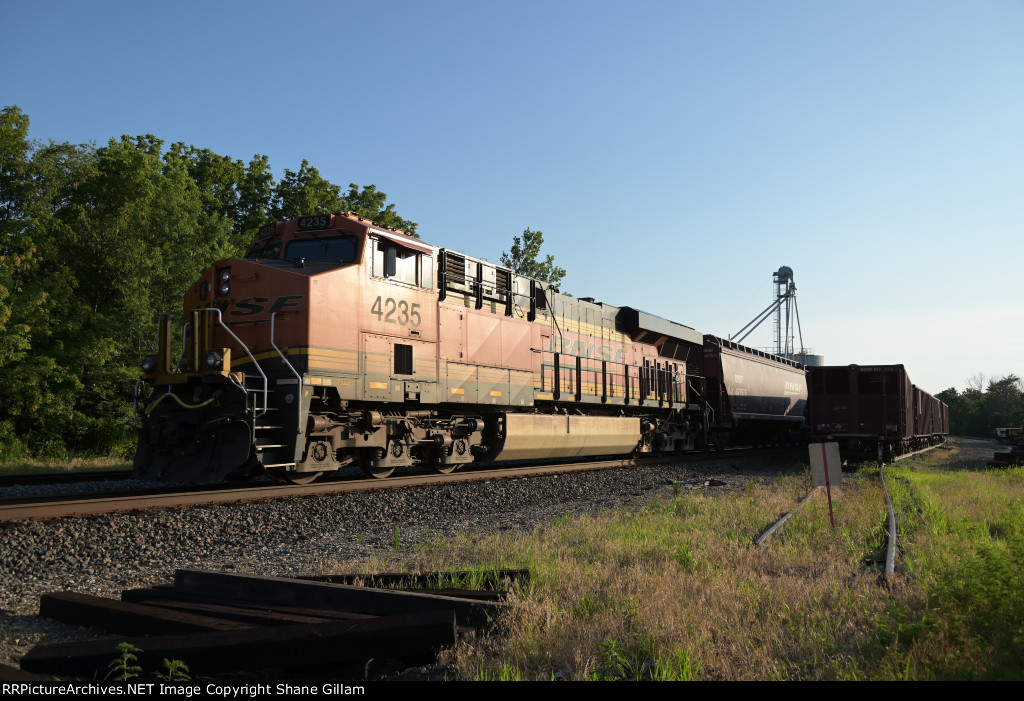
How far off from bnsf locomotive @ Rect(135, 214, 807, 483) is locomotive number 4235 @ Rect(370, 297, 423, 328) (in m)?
0.03

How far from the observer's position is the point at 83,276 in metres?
22.8

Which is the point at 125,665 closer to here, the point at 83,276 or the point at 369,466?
the point at 369,466

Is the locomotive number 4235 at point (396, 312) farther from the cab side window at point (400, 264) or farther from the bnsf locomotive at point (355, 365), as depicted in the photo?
the cab side window at point (400, 264)

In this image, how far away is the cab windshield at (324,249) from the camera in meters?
11.0

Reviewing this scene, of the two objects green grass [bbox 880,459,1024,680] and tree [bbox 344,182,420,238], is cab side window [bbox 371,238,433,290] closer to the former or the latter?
green grass [bbox 880,459,1024,680]

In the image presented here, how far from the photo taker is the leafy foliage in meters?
19.3

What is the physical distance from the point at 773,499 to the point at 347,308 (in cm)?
744

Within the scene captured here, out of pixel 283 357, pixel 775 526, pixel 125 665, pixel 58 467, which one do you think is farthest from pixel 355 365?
pixel 58 467

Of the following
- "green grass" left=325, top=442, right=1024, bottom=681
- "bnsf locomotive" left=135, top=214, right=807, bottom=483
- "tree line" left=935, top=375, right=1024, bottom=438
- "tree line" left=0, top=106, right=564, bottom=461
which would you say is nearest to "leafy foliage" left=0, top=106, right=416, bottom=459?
"tree line" left=0, top=106, right=564, bottom=461

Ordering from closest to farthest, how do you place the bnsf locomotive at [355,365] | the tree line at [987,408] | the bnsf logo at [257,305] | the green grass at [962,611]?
the green grass at [962,611] → the bnsf locomotive at [355,365] → the bnsf logo at [257,305] → the tree line at [987,408]

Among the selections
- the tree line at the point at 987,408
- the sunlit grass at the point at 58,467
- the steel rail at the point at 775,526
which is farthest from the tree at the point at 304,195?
the tree line at the point at 987,408

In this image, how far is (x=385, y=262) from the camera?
1134cm

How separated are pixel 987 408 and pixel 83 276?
8079cm

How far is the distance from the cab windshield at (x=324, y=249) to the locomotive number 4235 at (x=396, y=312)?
0.85 meters
